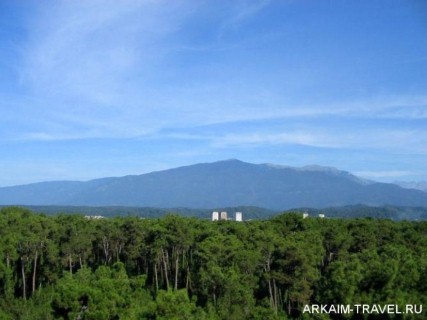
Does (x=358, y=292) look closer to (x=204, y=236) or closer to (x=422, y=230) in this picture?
(x=204, y=236)

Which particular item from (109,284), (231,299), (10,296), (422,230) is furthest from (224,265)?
(422,230)

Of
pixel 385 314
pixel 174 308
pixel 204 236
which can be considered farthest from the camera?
pixel 204 236

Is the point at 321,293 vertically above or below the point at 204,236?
below

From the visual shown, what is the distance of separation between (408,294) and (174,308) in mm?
10793

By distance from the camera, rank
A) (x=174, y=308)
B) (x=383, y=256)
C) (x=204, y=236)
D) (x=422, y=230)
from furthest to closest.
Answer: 1. (x=422, y=230)
2. (x=204, y=236)
3. (x=383, y=256)
4. (x=174, y=308)

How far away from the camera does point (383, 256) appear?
28.2m

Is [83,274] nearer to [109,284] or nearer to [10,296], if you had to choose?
[109,284]

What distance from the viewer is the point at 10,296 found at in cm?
3148

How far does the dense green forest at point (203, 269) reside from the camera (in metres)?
20.5

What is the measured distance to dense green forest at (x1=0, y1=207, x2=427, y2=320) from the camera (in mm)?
20486

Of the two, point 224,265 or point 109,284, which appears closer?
point 109,284

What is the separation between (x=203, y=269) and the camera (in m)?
27.3

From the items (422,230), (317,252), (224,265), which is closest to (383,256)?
(317,252)

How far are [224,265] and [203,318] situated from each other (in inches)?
368
